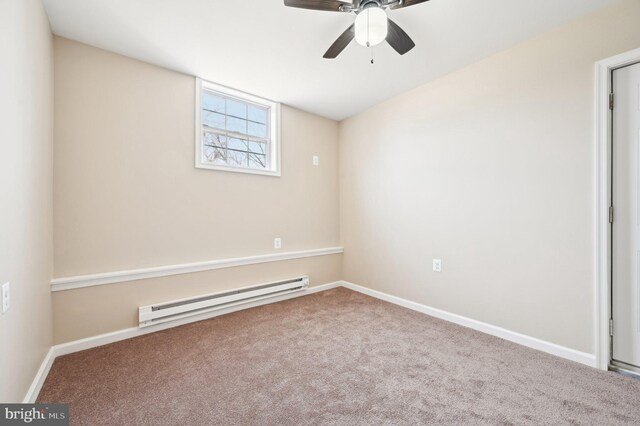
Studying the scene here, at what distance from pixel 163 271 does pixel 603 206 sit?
3.59 m

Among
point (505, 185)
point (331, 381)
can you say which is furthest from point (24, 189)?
point (505, 185)

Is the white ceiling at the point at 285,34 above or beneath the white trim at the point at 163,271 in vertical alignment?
above

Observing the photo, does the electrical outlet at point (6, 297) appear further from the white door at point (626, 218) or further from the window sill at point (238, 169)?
the white door at point (626, 218)

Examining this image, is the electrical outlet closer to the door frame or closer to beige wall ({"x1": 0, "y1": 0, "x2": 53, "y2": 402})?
beige wall ({"x1": 0, "y1": 0, "x2": 53, "y2": 402})

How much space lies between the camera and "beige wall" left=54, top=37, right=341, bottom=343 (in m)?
2.15

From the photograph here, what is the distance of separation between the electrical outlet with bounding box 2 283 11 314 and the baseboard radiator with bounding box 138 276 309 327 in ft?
4.00

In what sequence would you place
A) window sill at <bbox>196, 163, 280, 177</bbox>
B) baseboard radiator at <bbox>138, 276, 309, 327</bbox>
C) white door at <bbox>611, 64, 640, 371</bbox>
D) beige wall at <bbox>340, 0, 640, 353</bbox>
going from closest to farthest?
white door at <bbox>611, 64, 640, 371</bbox>
beige wall at <bbox>340, 0, 640, 353</bbox>
baseboard radiator at <bbox>138, 276, 309, 327</bbox>
window sill at <bbox>196, 163, 280, 177</bbox>

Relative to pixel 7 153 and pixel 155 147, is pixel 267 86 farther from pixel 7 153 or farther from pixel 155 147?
pixel 7 153

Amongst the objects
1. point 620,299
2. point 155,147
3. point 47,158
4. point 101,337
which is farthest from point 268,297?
point 620,299

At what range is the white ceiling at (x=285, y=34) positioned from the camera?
6.13 ft

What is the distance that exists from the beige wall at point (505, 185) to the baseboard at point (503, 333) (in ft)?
0.15

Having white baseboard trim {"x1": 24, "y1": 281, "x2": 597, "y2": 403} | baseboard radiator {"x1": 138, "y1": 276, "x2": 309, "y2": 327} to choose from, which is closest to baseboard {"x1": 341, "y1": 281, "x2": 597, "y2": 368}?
white baseboard trim {"x1": 24, "y1": 281, "x2": 597, "y2": 403}

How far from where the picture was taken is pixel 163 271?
2.54m

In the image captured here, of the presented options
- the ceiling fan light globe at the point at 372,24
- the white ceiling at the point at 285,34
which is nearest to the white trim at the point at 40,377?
the white ceiling at the point at 285,34
